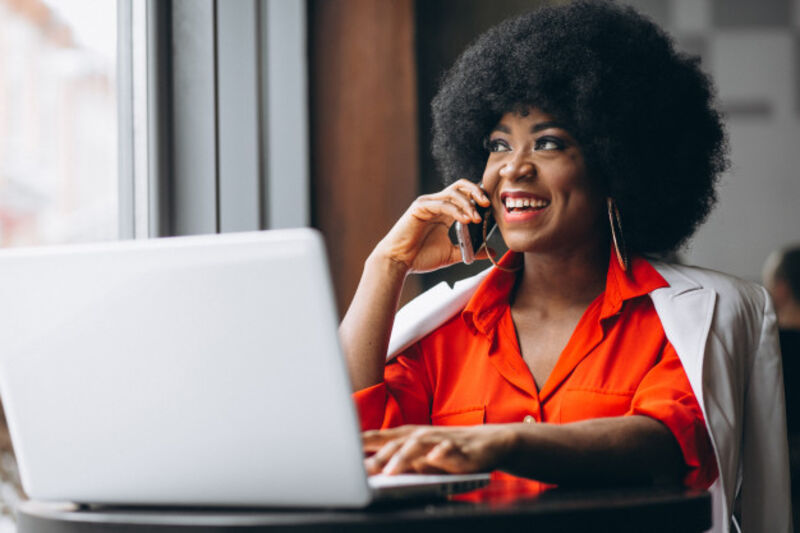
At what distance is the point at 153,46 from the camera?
2076 mm

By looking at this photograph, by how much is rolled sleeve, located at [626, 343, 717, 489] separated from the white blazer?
0.10 feet

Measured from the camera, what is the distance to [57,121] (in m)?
1.74

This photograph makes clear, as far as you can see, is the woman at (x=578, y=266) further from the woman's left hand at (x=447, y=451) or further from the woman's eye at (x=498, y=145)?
the woman's left hand at (x=447, y=451)

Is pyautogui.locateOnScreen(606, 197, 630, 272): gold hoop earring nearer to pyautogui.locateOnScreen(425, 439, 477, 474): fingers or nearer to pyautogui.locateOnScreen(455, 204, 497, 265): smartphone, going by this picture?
pyautogui.locateOnScreen(455, 204, 497, 265): smartphone

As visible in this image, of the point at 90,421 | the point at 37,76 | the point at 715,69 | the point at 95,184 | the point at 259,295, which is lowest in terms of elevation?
the point at 90,421

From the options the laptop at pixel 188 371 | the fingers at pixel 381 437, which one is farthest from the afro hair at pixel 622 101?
the laptop at pixel 188 371

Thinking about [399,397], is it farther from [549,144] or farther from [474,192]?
[549,144]

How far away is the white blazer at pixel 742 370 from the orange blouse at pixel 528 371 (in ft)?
0.14

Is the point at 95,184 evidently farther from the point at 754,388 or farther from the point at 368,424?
the point at 754,388

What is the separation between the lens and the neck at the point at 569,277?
1650 millimetres

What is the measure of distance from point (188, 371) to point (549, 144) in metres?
0.96

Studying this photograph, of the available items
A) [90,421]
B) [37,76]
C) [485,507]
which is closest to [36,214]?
[37,76]

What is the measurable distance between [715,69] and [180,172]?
233 cm

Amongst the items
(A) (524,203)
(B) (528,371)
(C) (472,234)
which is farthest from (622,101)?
(B) (528,371)
